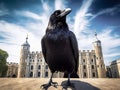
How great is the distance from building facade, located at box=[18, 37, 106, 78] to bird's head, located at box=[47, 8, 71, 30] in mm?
45348

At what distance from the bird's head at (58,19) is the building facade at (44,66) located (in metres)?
45.3

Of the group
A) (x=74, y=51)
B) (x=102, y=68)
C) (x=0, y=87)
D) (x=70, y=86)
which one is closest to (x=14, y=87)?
(x=0, y=87)

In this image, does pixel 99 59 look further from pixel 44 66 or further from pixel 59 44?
pixel 59 44

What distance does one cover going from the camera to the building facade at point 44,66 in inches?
1847

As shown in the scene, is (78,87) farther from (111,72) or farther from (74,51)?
(111,72)

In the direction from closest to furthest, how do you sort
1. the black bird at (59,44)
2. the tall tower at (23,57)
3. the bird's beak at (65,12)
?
the black bird at (59,44)
the bird's beak at (65,12)
the tall tower at (23,57)

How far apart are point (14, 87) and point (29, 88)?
30 centimetres

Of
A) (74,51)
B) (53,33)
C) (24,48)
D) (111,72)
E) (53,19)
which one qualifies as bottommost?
(111,72)

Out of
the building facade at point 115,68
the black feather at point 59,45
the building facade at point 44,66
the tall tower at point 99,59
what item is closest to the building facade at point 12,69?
the building facade at point 44,66

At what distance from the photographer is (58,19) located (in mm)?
2762

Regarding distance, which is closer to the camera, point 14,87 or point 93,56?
point 14,87

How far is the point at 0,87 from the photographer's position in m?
2.31

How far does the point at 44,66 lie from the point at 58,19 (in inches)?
1892

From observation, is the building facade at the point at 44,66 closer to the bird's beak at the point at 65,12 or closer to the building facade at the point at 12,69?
the building facade at the point at 12,69
